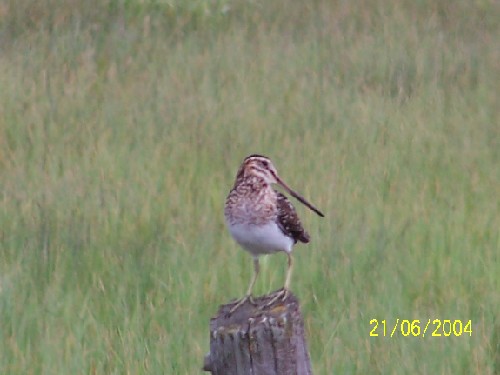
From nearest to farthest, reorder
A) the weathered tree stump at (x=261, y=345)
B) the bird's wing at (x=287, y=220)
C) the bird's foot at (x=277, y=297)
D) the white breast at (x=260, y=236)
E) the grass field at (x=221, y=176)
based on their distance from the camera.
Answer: the weathered tree stump at (x=261, y=345)
the bird's foot at (x=277, y=297)
the white breast at (x=260, y=236)
the bird's wing at (x=287, y=220)
the grass field at (x=221, y=176)

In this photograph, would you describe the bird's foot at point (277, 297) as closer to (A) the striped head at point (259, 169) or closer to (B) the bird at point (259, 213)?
(B) the bird at point (259, 213)

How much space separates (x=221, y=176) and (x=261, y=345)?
10.7ft

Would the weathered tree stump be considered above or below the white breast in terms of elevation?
below

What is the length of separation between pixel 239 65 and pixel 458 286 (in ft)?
13.6

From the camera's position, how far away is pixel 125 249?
522 centimetres
